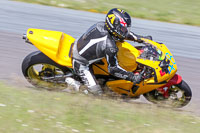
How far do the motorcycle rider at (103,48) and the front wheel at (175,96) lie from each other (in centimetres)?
66

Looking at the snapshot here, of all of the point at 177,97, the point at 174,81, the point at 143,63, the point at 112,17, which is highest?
the point at 112,17

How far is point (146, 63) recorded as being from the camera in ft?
18.9

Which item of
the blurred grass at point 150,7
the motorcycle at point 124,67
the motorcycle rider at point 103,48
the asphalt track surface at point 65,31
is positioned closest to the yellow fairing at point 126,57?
the motorcycle at point 124,67

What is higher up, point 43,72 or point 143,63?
point 143,63

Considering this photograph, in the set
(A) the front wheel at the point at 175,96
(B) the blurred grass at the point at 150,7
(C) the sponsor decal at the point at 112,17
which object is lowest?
(A) the front wheel at the point at 175,96

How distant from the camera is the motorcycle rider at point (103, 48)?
5473mm

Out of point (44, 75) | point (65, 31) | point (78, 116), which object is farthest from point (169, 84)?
point (65, 31)

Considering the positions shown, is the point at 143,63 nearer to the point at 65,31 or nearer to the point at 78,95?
the point at 78,95

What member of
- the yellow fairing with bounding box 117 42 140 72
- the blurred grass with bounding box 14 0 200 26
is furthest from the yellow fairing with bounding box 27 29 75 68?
the blurred grass with bounding box 14 0 200 26

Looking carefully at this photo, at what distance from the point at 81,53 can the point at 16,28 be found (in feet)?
15.3

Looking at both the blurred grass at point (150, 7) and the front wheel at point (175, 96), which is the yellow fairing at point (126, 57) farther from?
the blurred grass at point (150, 7)

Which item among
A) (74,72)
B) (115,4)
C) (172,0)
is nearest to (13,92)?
(74,72)

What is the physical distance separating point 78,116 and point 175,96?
2078mm

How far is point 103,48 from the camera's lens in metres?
5.54
